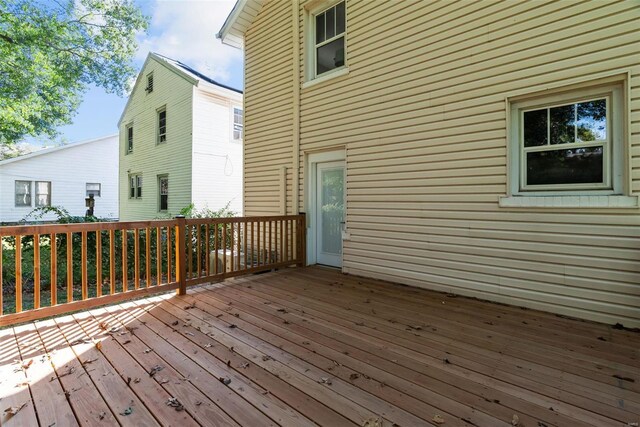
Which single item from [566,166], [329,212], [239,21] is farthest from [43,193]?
[566,166]

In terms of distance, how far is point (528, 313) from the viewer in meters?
3.51

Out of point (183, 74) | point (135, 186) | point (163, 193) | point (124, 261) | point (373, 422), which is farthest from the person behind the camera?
point (135, 186)

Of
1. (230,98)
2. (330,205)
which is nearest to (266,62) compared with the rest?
(330,205)

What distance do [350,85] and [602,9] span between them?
10.3 ft

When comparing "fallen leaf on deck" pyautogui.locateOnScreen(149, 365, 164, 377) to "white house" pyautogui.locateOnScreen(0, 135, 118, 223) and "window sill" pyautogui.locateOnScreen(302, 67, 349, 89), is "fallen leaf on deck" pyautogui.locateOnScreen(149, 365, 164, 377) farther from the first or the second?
"white house" pyautogui.locateOnScreen(0, 135, 118, 223)

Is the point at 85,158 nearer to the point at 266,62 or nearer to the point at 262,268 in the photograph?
the point at 266,62

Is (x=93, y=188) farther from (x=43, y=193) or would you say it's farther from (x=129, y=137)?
(x=129, y=137)

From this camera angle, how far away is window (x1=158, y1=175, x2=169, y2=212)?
12.2 m

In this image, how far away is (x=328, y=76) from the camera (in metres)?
5.59

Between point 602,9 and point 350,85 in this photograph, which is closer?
point 602,9

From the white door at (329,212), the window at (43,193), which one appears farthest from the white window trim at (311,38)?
the window at (43,193)

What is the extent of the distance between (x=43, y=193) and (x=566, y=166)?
70.8 feet

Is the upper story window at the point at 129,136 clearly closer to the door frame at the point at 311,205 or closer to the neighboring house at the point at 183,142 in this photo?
the neighboring house at the point at 183,142

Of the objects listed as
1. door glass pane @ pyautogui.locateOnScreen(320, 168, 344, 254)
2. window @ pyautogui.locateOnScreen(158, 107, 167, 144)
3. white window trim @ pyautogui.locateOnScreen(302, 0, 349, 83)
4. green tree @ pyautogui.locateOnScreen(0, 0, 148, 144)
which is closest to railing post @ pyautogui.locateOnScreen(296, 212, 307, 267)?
door glass pane @ pyautogui.locateOnScreen(320, 168, 344, 254)
